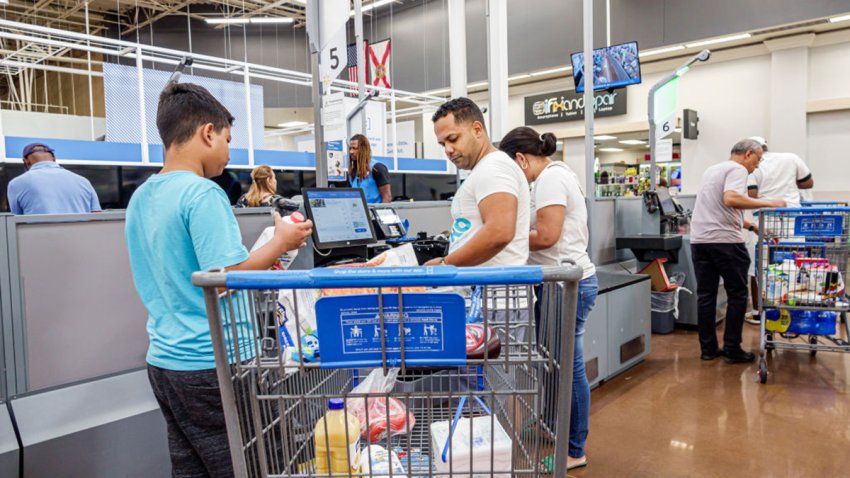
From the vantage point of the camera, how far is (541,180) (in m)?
2.38

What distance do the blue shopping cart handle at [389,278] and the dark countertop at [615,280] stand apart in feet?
9.72

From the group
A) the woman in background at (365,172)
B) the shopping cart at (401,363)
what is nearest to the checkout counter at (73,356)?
the shopping cart at (401,363)

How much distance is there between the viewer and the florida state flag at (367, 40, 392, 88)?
9.63 meters

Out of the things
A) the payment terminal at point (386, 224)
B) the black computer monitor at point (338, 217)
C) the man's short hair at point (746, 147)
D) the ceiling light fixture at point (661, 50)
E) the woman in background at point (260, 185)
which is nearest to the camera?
the black computer monitor at point (338, 217)

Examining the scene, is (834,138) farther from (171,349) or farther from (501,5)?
(171,349)

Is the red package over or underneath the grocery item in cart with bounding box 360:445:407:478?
over

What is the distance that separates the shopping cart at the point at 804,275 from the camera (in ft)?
12.2

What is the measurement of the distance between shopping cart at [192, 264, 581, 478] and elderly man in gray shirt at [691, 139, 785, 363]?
343 cm

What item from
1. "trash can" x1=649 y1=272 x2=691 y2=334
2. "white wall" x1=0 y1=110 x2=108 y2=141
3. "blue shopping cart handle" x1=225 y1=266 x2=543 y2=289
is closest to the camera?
"blue shopping cart handle" x1=225 y1=266 x2=543 y2=289

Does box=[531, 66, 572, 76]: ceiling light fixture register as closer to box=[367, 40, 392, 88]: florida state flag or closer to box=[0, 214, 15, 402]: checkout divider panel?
box=[367, 40, 392, 88]: florida state flag

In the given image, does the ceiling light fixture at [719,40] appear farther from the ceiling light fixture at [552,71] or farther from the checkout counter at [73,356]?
the checkout counter at [73,356]

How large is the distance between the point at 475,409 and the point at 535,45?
11279mm

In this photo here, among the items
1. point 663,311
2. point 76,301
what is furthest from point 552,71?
point 76,301

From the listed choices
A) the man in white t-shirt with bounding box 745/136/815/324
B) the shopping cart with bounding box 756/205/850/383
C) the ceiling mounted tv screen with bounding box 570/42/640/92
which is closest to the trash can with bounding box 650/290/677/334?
the man in white t-shirt with bounding box 745/136/815/324
